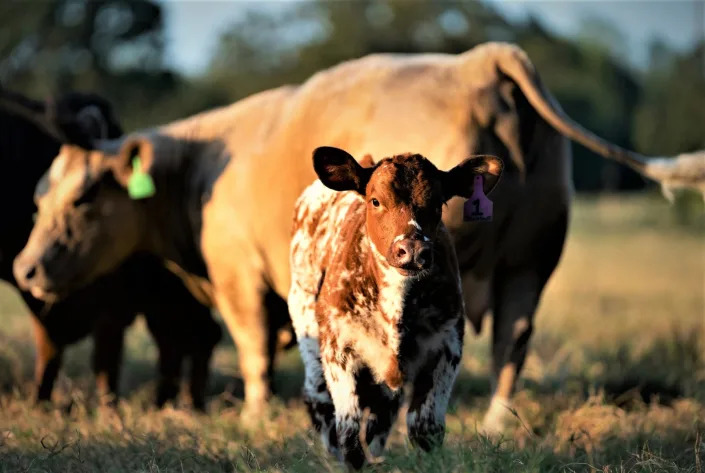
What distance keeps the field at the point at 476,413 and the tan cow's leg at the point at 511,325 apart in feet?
0.72

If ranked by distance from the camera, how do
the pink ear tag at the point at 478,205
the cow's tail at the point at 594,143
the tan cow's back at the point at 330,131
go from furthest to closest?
the tan cow's back at the point at 330,131
the cow's tail at the point at 594,143
the pink ear tag at the point at 478,205

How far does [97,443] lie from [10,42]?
26816 millimetres

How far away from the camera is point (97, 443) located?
482 cm

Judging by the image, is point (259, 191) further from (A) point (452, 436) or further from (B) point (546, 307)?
(B) point (546, 307)

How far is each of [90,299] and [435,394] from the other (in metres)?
3.56

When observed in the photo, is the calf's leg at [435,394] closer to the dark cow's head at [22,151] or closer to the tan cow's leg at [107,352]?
the tan cow's leg at [107,352]

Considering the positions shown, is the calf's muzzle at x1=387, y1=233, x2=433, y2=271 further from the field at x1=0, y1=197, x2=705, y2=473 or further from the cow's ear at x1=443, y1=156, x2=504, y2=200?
the field at x1=0, y1=197, x2=705, y2=473

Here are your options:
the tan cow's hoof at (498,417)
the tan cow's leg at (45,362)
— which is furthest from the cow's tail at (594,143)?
the tan cow's leg at (45,362)

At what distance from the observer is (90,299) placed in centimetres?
703

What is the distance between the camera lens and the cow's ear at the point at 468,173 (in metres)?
4.14

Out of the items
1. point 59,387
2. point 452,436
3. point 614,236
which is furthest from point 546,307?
point 614,236

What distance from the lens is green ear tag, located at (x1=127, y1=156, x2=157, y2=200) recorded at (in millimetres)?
6473

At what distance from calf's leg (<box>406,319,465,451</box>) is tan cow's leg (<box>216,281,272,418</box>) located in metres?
2.34

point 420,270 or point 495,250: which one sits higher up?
point 420,270
